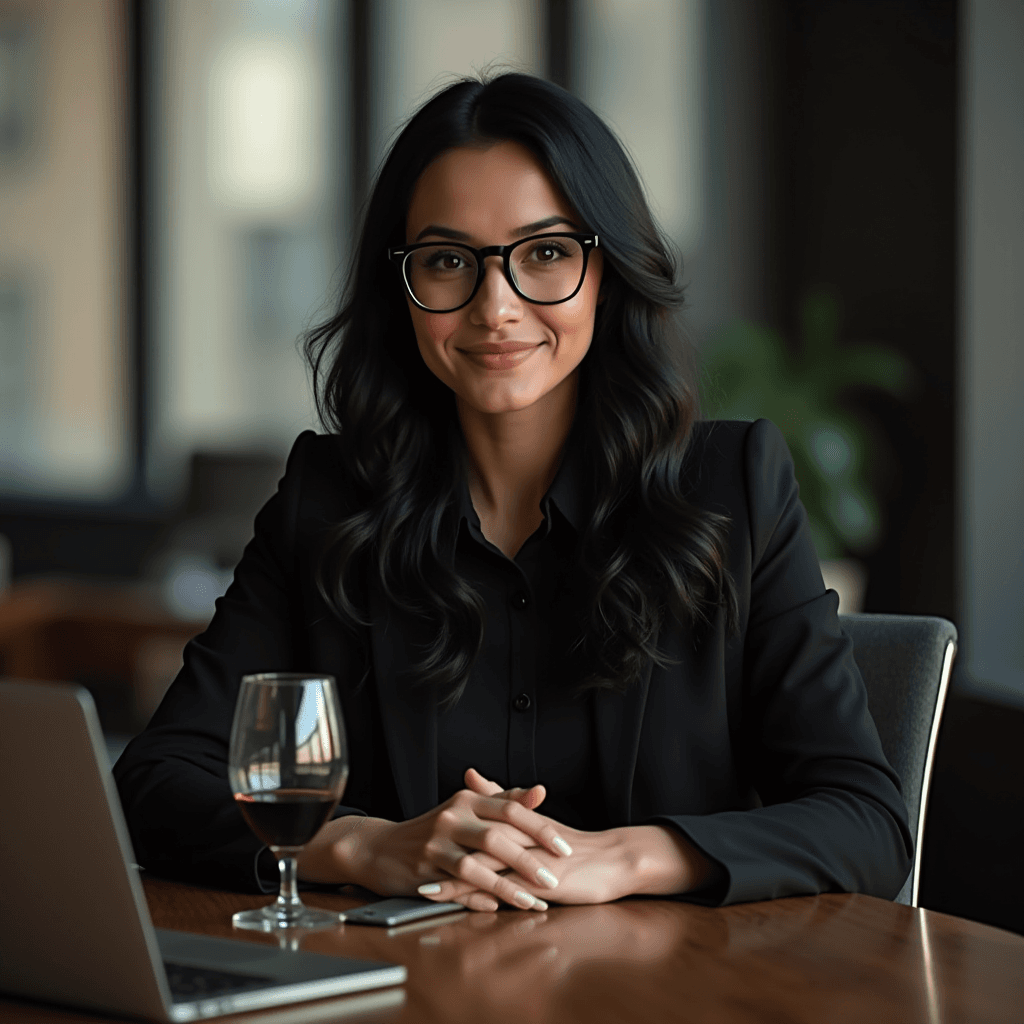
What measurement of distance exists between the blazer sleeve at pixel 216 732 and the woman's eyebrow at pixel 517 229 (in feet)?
1.13

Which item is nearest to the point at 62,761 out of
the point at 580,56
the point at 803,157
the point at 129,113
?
the point at 803,157

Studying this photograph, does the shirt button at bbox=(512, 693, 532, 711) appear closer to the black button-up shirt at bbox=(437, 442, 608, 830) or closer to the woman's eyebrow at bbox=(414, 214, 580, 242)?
the black button-up shirt at bbox=(437, 442, 608, 830)

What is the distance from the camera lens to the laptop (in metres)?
0.81

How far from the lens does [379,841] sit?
4.22ft

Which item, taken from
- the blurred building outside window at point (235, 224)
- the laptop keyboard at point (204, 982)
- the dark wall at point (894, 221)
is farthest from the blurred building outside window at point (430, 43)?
the laptop keyboard at point (204, 982)

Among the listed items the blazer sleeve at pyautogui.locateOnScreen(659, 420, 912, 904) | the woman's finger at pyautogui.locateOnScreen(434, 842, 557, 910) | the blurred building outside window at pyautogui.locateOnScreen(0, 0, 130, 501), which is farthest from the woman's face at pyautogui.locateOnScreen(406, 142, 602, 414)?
the blurred building outside window at pyautogui.locateOnScreen(0, 0, 130, 501)

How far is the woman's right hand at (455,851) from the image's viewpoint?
3.89 ft

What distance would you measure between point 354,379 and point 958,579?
2423 millimetres

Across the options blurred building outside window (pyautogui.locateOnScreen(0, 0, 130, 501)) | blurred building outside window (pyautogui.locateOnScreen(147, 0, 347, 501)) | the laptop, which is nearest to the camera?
the laptop

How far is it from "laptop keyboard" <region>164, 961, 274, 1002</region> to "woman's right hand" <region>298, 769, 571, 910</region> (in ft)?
0.98

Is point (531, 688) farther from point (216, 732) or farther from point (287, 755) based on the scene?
point (287, 755)

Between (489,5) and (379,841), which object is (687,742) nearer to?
(379,841)

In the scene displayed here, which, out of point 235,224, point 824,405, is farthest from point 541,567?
point 235,224

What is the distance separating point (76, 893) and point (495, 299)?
920 mm
